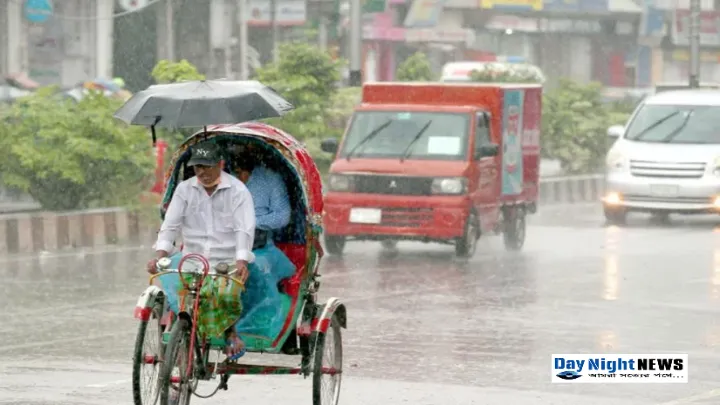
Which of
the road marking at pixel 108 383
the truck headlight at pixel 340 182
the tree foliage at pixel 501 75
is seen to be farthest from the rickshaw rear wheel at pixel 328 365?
the tree foliage at pixel 501 75

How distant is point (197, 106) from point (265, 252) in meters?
0.86

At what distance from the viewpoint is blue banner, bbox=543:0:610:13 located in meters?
64.7

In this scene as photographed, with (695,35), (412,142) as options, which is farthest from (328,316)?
(695,35)

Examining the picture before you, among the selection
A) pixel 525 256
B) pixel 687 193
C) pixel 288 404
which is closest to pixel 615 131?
Result: pixel 687 193

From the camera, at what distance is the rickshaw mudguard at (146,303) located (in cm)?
920

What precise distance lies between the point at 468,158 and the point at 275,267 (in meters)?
10.7

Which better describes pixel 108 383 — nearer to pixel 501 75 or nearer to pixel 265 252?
pixel 265 252

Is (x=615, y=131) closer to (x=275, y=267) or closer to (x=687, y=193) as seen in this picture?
(x=687, y=193)

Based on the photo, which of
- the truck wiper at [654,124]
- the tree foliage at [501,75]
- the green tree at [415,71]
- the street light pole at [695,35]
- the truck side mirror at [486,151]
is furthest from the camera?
the street light pole at [695,35]

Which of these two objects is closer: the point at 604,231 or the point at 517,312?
the point at 517,312

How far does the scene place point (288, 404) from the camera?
10.4 metres

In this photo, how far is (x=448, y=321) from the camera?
47.6 feet

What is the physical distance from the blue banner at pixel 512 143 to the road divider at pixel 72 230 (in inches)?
163

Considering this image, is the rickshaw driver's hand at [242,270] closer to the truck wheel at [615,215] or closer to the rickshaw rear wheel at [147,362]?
the rickshaw rear wheel at [147,362]
